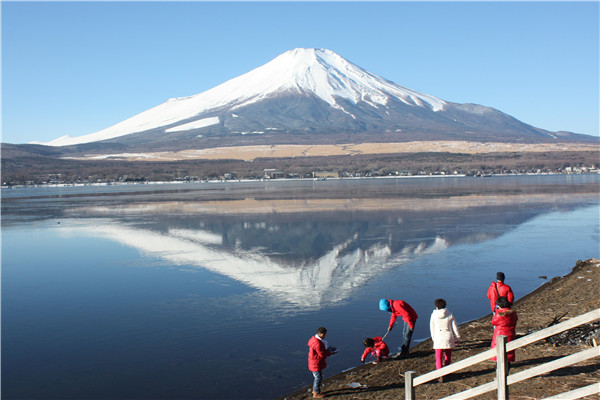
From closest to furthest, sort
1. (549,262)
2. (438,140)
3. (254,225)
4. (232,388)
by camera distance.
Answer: (232,388) < (549,262) < (254,225) < (438,140)

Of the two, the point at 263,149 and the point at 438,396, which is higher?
the point at 263,149

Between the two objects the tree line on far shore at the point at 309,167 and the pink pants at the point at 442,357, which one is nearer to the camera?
the pink pants at the point at 442,357

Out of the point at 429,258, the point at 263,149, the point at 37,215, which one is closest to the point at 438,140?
the point at 263,149

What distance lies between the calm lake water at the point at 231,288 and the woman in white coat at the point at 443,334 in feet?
5.83

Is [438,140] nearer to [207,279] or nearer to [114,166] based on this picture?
[114,166]

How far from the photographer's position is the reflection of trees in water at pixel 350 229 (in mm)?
20781

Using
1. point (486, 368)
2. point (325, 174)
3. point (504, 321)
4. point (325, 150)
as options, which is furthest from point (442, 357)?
point (325, 150)

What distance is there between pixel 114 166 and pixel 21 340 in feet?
392

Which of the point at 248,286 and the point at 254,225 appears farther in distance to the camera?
the point at 254,225

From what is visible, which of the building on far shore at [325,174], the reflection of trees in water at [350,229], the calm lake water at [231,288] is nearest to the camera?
the calm lake water at [231,288]

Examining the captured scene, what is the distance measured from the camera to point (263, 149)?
151 meters

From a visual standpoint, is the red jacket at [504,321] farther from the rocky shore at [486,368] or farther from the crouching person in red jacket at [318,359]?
the crouching person in red jacket at [318,359]

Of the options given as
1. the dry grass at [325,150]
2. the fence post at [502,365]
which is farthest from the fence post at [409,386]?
the dry grass at [325,150]

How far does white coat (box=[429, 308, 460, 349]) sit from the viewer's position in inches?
313
